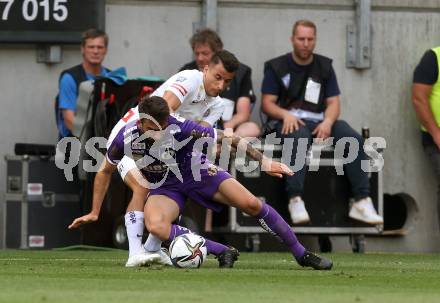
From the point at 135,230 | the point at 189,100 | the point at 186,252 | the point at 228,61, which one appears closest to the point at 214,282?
the point at 186,252

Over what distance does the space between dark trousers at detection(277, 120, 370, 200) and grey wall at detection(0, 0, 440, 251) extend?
117cm

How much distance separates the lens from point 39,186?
14.9 m

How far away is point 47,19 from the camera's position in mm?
15203

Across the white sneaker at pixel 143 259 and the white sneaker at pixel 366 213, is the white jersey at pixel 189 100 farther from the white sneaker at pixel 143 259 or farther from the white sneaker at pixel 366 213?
the white sneaker at pixel 366 213

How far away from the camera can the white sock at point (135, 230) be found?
35.2 feet

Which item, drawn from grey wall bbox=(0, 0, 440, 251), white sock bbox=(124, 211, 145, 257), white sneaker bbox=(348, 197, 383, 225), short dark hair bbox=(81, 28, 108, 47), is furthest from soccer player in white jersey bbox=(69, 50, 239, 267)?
grey wall bbox=(0, 0, 440, 251)

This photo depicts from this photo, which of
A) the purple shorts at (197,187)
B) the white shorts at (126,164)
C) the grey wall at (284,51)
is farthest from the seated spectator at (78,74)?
the purple shorts at (197,187)

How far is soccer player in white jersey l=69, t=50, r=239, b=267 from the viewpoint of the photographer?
35.2ft

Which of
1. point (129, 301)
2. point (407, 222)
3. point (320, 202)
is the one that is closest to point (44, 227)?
point (320, 202)

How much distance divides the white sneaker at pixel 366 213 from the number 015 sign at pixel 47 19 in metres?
3.37

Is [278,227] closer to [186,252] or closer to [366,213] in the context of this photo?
[186,252]

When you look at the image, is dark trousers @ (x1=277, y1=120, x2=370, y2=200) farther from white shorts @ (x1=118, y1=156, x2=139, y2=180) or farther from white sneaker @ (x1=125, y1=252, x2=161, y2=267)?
white sneaker @ (x1=125, y1=252, x2=161, y2=267)

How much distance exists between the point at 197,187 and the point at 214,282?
174cm

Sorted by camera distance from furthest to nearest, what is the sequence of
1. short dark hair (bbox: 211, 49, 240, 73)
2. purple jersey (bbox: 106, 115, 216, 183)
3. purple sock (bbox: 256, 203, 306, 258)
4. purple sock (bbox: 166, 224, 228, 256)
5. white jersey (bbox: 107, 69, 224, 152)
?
white jersey (bbox: 107, 69, 224, 152)
short dark hair (bbox: 211, 49, 240, 73)
purple sock (bbox: 166, 224, 228, 256)
purple sock (bbox: 256, 203, 306, 258)
purple jersey (bbox: 106, 115, 216, 183)
